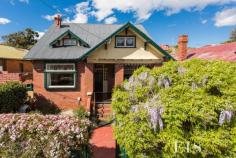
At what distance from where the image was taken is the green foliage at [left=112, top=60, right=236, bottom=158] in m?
4.86

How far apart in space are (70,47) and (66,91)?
Result: 361 cm

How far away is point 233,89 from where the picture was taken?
5211 mm

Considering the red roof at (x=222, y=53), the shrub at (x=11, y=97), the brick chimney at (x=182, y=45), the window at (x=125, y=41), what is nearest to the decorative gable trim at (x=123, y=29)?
the window at (x=125, y=41)

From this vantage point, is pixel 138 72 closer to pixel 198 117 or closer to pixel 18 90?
pixel 198 117

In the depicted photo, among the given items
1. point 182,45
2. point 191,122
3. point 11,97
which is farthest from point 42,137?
point 182,45

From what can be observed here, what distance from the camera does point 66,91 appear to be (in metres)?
15.7

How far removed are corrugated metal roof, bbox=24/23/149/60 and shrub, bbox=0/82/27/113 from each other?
2.84 m

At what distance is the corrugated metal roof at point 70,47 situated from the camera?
15.4 meters

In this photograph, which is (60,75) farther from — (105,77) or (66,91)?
(105,77)

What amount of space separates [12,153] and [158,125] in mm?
4361

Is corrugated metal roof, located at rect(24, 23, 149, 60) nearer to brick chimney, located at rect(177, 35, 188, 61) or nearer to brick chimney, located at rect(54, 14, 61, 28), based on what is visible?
brick chimney, located at rect(54, 14, 61, 28)

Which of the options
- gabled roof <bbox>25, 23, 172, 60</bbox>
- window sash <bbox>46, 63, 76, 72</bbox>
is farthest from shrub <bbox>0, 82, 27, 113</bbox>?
gabled roof <bbox>25, 23, 172, 60</bbox>

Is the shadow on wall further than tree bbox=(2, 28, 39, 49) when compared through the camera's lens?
No

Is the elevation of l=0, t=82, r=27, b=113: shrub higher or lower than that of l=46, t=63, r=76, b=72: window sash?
lower
